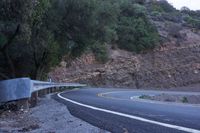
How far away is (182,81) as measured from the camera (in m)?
65.8

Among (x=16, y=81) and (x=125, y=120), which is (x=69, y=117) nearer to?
(x=125, y=120)

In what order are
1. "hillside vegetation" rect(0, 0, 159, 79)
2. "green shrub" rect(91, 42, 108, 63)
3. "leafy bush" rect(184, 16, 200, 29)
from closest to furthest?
1. "hillside vegetation" rect(0, 0, 159, 79)
2. "green shrub" rect(91, 42, 108, 63)
3. "leafy bush" rect(184, 16, 200, 29)

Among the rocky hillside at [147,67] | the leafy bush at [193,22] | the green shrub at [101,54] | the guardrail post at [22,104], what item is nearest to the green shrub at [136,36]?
the rocky hillside at [147,67]

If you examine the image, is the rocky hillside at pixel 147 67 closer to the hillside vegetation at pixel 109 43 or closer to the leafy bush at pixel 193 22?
the hillside vegetation at pixel 109 43

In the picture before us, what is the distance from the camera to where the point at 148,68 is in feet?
216

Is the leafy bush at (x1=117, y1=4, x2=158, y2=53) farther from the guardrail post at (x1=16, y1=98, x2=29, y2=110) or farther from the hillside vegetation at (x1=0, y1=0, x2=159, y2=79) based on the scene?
the guardrail post at (x1=16, y1=98, x2=29, y2=110)

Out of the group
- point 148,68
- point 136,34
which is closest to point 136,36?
point 136,34

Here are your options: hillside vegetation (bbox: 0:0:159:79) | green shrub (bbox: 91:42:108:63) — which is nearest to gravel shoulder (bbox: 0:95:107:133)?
hillside vegetation (bbox: 0:0:159:79)

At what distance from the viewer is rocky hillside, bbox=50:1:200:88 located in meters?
62.0

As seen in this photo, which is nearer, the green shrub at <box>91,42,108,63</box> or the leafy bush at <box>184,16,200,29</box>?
the green shrub at <box>91,42,108,63</box>

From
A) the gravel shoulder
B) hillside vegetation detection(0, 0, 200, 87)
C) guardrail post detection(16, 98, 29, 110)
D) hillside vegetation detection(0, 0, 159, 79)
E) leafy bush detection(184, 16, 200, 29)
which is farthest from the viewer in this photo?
leafy bush detection(184, 16, 200, 29)

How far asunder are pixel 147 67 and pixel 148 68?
194 millimetres

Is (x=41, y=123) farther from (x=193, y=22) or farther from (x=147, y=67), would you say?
(x=193, y=22)

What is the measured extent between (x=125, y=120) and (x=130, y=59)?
55.6 m
